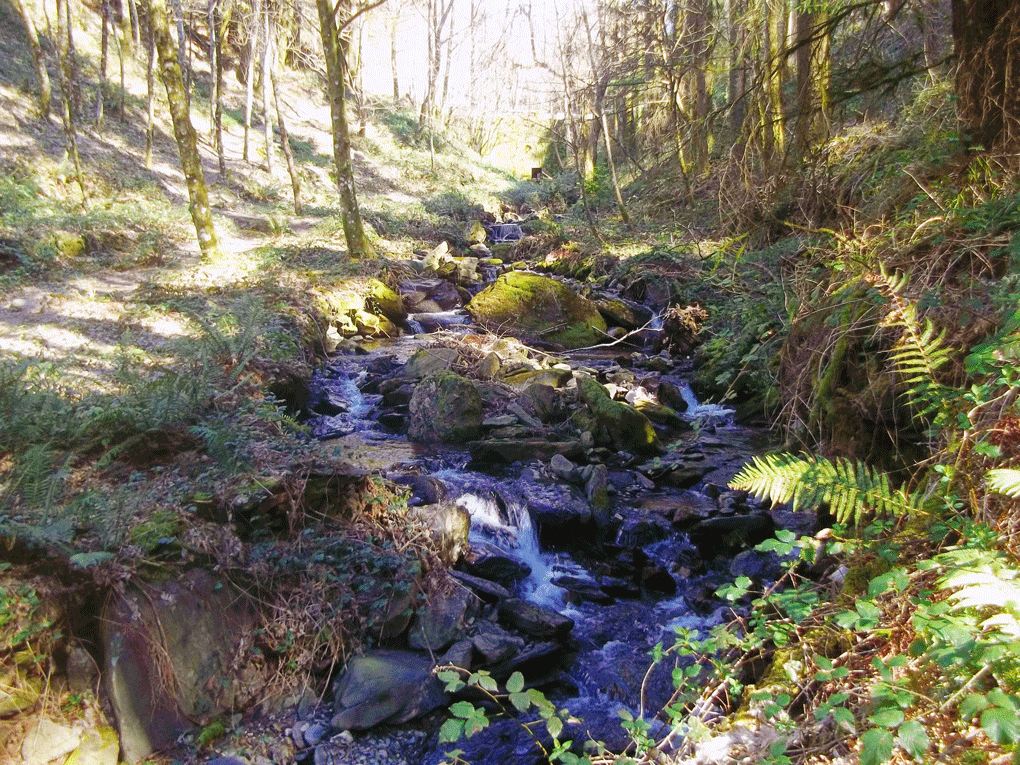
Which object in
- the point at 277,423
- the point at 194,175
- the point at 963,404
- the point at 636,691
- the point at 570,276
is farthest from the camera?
the point at 570,276

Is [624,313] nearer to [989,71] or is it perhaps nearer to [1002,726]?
[989,71]

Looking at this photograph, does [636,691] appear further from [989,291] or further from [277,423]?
[277,423]

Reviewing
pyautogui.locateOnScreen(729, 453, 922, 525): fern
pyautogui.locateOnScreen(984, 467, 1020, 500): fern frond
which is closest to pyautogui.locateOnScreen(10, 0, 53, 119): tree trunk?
pyautogui.locateOnScreen(729, 453, 922, 525): fern

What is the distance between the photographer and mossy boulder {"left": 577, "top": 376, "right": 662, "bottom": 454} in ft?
23.9

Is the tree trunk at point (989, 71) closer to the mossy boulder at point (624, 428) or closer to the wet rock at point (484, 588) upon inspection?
the mossy boulder at point (624, 428)

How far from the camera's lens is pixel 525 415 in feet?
25.3

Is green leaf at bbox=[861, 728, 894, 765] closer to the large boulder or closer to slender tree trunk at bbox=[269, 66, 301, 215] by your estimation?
the large boulder

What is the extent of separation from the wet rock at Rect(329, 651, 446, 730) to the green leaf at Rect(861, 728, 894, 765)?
286 cm

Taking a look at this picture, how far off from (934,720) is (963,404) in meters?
1.69

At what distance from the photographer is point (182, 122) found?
10633mm

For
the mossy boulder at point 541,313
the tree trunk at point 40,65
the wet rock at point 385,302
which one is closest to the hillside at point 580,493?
the mossy boulder at point 541,313

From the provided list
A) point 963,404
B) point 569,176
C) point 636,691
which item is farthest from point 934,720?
point 569,176

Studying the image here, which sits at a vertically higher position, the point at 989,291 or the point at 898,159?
the point at 898,159

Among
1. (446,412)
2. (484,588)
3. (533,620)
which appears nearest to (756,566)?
(533,620)
